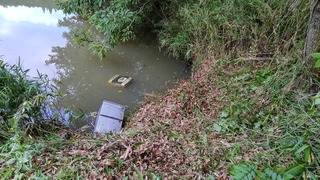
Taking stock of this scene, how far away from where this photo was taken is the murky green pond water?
3447 mm

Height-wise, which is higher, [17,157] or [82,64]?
[17,157]

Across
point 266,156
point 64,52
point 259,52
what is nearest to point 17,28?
point 64,52

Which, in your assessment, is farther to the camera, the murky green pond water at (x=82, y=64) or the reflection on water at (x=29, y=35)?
the reflection on water at (x=29, y=35)

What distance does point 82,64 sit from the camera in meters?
4.08

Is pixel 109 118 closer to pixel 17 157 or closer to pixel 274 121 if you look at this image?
pixel 17 157

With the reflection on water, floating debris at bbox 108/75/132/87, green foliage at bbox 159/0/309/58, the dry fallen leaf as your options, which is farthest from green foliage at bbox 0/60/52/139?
green foliage at bbox 159/0/309/58

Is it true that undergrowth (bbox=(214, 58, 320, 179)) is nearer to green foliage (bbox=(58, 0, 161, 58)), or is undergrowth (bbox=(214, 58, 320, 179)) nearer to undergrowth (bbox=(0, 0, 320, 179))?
undergrowth (bbox=(0, 0, 320, 179))

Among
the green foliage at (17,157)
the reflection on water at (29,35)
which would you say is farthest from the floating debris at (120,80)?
the green foliage at (17,157)

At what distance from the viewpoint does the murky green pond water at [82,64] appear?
136 inches

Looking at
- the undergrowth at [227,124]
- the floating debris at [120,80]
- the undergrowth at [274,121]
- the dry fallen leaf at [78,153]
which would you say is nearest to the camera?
the undergrowth at [274,121]

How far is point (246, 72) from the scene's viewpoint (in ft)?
8.71

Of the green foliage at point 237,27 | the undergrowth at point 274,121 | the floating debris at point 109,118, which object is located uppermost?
the green foliage at point 237,27

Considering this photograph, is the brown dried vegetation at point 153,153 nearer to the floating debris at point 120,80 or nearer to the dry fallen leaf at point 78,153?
→ the dry fallen leaf at point 78,153

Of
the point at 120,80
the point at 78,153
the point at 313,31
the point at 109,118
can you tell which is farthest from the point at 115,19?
the point at 313,31
